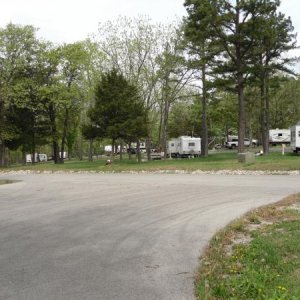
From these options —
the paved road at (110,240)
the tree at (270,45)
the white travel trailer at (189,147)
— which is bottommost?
the paved road at (110,240)

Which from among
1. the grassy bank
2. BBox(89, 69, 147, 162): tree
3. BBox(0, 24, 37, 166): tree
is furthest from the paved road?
BBox(0, 24, 37, 166): tree

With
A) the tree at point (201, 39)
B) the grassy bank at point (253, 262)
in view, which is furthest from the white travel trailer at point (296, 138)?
the grassy bank at point (253, 262)

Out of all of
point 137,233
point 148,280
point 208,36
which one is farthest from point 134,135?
point 148,280

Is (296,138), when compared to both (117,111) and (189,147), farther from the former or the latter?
(189,147)

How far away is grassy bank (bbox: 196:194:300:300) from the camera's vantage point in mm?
5250

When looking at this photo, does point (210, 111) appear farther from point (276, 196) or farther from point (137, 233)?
point (137, 233)

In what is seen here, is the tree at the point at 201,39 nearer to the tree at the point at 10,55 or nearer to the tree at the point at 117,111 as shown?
the tree at the point at 117,111

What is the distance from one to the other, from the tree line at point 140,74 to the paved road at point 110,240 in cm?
2223

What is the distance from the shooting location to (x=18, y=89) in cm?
4422

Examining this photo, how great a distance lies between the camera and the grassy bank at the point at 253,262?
5.25 m

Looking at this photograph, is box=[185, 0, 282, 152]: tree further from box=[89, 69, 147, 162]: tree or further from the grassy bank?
the grassy bank

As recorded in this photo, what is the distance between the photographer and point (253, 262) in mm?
6469

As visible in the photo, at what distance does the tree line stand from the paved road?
22.2 meters

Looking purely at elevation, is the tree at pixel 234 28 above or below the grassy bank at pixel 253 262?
above
